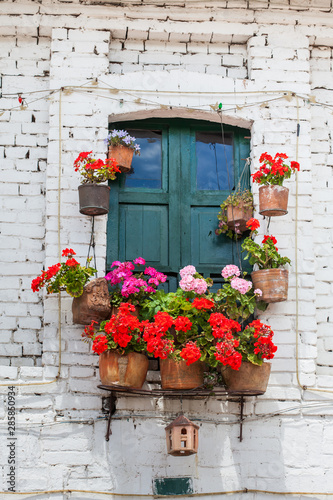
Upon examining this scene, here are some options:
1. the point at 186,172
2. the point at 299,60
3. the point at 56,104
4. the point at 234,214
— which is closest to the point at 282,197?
the point at 234,214

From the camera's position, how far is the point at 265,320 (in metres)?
5.70

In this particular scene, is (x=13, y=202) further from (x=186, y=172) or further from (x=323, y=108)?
(x=323, y=108)

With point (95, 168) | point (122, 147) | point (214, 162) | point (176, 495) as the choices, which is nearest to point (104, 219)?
point (95, 168)

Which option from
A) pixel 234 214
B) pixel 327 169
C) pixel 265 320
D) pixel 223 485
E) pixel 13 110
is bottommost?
pixel 223 485

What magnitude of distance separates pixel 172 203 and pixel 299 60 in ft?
5.14

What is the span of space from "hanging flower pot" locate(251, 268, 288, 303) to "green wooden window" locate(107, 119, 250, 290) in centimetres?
46

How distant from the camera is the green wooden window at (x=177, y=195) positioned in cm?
592

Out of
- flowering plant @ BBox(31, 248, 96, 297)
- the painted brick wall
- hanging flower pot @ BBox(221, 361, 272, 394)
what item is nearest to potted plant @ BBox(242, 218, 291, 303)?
hanging flower pot @ BBox(221, 361, 272, 394)

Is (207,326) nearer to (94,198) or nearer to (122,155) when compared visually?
(94,198)

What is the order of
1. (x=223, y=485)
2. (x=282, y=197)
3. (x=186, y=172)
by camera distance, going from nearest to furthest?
(x=223, y=485)
(x=282, y=197)
(x=186, y=172)

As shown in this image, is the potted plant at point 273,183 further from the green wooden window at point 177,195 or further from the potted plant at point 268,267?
the green wooden window at point 177,195

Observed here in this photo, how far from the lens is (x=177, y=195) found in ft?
19.7

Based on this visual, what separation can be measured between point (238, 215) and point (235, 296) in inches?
28.3

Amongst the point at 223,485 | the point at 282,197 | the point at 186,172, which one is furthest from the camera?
the point at 186,172
